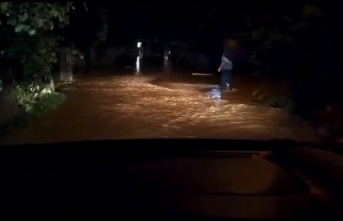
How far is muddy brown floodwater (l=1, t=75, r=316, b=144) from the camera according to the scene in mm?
13062

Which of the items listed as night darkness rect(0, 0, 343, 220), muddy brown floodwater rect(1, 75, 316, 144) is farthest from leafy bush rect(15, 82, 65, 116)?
muddy brown floodwater rect(1, 75, 316, 144)

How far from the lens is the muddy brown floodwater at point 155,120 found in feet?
42.9

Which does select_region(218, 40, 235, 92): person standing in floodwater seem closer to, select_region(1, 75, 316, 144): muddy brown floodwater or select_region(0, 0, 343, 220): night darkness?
select_region(0, 0, 343, 220): night darkness

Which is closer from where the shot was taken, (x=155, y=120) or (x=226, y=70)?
(x=155, y=120)

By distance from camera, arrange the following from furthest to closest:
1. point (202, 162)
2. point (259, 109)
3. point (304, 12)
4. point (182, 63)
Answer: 1. point (182, 63)
2. point (259, 109)
3. point (304, 12)
4. point (202, 162)

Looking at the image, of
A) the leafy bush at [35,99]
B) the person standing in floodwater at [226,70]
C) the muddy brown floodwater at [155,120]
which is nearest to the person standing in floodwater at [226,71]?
the person standing in floodwater at [226,70]

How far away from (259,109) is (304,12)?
3199 millimetres

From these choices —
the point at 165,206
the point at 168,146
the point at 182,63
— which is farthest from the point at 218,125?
the point at 182,63

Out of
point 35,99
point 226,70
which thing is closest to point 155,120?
point 35,99

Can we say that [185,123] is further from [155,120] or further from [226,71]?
Answer: [226,71]

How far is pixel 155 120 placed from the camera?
50.3ft

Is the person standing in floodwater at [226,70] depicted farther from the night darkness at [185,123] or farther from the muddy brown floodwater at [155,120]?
the muddy brown floodwater at [155,120]

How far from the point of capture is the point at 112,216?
2.19 metres

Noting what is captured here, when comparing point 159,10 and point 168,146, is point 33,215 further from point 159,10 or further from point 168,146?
point 159,10
